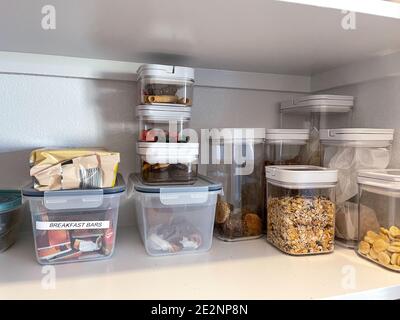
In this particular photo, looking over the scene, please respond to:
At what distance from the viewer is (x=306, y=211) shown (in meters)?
0.68

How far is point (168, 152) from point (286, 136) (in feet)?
1.12

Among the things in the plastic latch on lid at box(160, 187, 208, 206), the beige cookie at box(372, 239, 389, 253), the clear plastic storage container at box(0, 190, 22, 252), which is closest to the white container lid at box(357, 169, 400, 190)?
the beige cookie at box(372, 239, 389, 253)

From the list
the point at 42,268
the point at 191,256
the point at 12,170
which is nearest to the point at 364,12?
the point at 191,256

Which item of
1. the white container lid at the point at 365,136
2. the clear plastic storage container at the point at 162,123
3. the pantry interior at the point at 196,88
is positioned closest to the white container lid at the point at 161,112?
the clear plastic storage container at the point at 162,123

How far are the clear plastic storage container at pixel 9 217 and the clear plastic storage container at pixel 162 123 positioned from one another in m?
0.30

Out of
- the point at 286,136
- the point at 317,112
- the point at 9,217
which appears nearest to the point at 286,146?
the point at 286,136

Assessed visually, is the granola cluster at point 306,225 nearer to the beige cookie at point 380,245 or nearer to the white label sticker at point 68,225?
the beige cookie at point 380,245

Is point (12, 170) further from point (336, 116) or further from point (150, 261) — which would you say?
point (336, 116)

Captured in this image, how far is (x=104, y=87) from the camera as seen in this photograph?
0.87 metres

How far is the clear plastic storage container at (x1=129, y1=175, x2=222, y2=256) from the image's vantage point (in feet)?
2.20

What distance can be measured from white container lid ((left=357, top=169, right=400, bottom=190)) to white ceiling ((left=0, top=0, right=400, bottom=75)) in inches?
11.1

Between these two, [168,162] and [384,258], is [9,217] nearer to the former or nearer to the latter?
[168,162]
